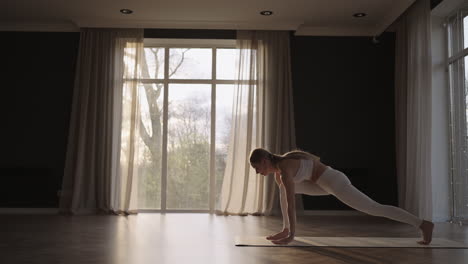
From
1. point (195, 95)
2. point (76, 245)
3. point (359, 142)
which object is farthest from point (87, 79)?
point (359, 142)

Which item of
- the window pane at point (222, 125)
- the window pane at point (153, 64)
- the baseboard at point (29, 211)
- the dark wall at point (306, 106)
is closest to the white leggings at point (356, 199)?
the dark wall at point (306, 106)

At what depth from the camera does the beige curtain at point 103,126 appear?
6156 millimetres

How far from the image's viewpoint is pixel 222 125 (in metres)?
6.69

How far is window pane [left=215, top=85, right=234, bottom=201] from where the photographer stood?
21.7 ft

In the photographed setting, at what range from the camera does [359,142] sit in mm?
6492

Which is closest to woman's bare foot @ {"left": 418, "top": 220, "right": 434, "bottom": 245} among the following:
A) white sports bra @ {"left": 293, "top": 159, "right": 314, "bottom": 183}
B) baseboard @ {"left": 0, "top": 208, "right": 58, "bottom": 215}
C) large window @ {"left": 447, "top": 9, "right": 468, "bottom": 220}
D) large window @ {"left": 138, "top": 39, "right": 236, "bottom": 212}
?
white sports bra @ {"left": 293, "top": 159, "right": 314, "bottom": 183}

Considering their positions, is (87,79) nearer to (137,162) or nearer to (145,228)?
(137,162)

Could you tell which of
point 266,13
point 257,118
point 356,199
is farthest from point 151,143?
point 356,199

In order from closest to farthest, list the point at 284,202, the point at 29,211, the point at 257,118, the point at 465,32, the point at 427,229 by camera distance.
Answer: the point at 427,229 → the point at 284,202 → the point at 465,32 → the point at 29,211 → the point at 257,118

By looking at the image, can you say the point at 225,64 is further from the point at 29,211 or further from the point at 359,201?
the point at 359,201

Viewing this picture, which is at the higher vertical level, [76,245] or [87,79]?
[87,79]

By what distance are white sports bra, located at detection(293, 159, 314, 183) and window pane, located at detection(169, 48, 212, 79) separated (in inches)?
141

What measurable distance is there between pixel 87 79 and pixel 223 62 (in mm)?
1905

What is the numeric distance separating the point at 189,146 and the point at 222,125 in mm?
556
